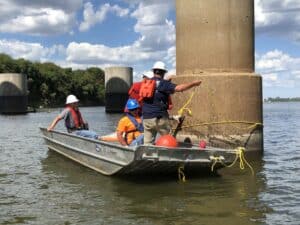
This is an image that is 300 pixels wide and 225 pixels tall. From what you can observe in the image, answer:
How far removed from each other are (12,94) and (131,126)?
57.5 metres

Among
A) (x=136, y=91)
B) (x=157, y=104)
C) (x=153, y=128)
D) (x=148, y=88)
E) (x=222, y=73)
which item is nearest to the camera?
(x=148, y=88)

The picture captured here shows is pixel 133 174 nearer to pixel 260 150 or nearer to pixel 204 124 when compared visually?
pixel 204 124

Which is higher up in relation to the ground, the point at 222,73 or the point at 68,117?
the point at 222,73

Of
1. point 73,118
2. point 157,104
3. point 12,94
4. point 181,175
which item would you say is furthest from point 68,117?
point 12,94

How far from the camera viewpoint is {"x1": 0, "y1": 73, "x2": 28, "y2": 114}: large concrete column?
220ft

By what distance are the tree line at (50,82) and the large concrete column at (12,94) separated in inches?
1328

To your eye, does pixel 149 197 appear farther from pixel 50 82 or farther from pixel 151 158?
pixel 50 82

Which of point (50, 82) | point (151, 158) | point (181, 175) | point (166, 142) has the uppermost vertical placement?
point (50, 82)

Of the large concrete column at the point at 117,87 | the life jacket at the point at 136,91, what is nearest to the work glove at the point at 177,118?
the life jacket at the point at 136,91

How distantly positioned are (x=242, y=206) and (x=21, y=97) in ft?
202

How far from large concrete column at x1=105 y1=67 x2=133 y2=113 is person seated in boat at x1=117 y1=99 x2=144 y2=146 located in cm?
5920

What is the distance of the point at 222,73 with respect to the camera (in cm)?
1403

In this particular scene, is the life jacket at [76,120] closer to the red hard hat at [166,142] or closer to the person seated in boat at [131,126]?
the person seated in boat at [131,126]

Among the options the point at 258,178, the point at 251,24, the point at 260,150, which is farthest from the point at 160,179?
the point at 251,24
